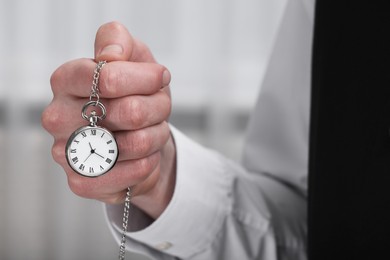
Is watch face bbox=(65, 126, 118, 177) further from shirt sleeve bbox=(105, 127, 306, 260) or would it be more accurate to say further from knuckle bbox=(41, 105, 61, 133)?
shirt sleeve bbox=(105, 127, 306, 260)

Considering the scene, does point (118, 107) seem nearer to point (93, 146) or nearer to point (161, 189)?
point (93, 146)

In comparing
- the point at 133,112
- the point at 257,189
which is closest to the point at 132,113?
the point at 133,112

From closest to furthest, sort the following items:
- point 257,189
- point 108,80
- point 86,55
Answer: point 108,80 → point 257,189 → point 86,55

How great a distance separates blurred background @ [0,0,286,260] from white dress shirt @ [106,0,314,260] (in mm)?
930

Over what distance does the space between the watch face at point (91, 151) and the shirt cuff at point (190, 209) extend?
0.80ft

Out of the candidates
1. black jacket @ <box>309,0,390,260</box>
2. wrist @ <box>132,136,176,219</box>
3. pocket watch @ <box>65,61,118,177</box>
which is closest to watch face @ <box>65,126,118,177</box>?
pocket watch @ <box>65,61,118,177</box>

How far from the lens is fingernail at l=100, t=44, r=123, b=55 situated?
0.69 metres

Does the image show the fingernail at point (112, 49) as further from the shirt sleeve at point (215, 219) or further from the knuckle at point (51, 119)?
the shirt sleeve at point (215, 219)

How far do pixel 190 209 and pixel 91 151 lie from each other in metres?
0.31

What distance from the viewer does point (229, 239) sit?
1.01m

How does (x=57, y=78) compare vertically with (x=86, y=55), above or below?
above

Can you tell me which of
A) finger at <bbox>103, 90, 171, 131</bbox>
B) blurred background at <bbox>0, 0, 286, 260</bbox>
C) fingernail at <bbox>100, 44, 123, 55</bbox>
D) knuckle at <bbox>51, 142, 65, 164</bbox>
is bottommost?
blurred background at <bbox>0, 0, 286, 260</bbox>

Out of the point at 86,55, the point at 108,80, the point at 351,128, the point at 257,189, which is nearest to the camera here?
the point at 108,80

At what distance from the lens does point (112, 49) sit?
69 cm
